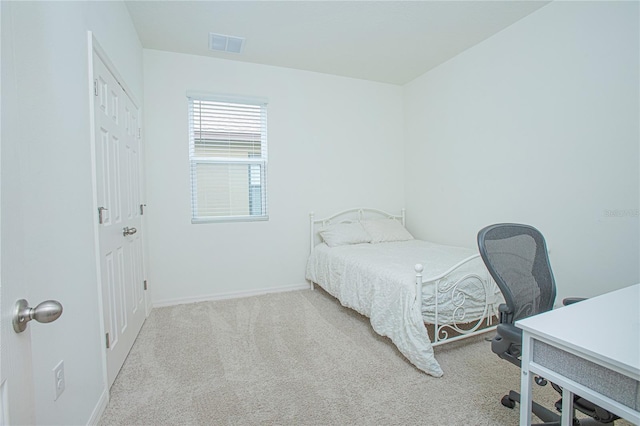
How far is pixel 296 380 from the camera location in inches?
76.8

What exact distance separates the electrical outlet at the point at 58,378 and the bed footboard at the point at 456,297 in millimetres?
1838

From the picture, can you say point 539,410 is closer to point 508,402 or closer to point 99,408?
point 508,402

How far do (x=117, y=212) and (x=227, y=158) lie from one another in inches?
61.2

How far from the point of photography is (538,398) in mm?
1741

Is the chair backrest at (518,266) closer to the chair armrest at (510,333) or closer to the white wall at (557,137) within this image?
the chair armrest at (510,333)

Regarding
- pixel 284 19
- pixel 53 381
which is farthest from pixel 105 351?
pixel 284 19

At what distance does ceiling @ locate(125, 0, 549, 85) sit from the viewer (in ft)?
8.29

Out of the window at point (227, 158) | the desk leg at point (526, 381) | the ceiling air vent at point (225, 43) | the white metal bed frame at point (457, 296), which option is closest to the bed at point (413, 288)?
the white metal bed frame at point (457, 296)

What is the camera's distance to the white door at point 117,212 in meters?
1.81

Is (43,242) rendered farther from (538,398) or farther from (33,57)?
(538,398)

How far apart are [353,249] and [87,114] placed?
245 centimetres

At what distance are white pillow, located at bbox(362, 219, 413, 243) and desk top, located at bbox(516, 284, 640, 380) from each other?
95.8 inches

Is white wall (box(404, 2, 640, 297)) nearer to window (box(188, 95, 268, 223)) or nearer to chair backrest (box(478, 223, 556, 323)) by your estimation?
chair backrest (box(478, 223, 556, 323))

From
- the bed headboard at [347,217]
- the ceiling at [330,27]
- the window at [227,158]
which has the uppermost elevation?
the ceiling at [330,27]
